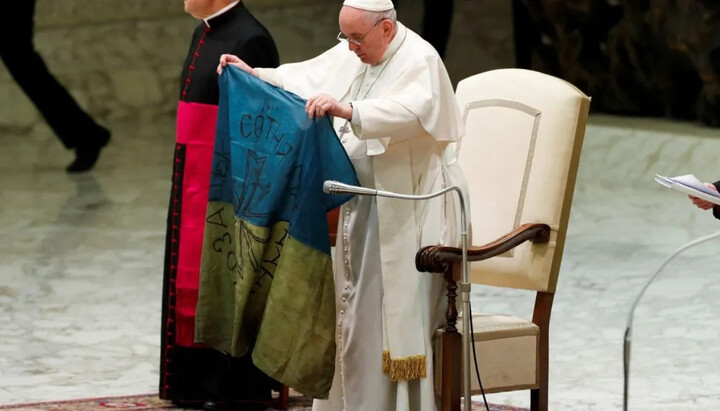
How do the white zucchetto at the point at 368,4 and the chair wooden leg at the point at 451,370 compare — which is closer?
the white zucchetto at the point at 368,4

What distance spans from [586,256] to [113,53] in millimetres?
6997

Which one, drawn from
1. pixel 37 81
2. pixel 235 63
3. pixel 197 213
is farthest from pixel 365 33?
pixel 37 81

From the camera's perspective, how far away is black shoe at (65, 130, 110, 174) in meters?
12.6

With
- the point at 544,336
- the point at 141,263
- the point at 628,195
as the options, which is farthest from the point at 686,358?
the point at 628,195

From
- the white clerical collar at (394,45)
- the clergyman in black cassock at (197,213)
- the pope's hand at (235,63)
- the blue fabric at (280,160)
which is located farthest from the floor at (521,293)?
the white clerical collar at (394,45)

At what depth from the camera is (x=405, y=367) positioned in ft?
15.3

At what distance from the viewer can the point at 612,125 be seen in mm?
12945

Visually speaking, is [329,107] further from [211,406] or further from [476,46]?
[476,46]

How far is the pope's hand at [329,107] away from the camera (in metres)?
4.48

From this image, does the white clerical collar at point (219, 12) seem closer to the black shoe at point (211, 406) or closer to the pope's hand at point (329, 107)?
the pope's hand at point (329, 107)

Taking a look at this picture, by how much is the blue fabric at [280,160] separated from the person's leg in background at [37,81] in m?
8.99

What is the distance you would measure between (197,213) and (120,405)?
0.80 metres

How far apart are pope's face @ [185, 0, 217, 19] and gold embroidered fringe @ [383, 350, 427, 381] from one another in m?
1.64

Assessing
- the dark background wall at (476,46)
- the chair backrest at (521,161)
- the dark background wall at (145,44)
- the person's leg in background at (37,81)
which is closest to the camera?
the chair backrest at (521,161)
